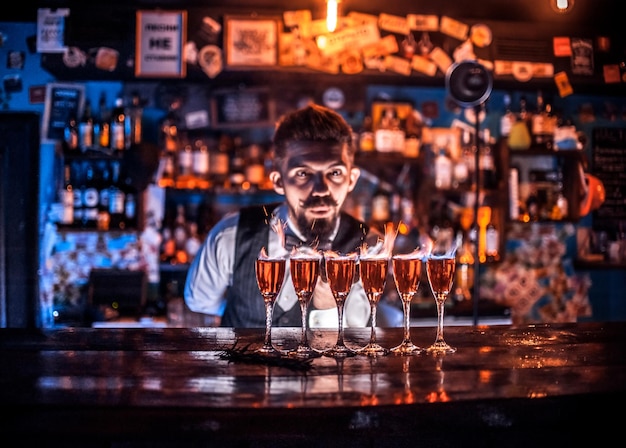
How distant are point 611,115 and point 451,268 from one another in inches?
158

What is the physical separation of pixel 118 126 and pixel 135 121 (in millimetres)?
147

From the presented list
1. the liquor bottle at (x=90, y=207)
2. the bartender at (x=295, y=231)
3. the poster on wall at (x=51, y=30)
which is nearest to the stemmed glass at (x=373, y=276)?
the bartender at (x=295, y=231)

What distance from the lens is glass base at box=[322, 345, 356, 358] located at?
155 cm

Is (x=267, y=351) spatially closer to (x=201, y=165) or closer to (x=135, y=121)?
(x=201, y=165)

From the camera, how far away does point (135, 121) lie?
423cm

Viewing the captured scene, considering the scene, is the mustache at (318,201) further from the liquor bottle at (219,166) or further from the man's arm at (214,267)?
the liquor bottle at (219,166)

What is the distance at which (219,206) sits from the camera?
14.4 ft

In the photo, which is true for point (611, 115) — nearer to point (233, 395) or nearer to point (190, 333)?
point (190, 333)

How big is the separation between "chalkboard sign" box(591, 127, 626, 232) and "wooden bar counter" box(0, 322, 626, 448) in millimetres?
3579

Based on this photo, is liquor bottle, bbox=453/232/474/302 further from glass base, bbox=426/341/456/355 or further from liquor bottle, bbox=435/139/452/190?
glass base, bbox=426/341/456/355

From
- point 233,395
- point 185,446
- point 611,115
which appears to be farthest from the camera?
point 611,115

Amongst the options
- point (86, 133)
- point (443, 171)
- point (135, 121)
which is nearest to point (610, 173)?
point (443, 171)

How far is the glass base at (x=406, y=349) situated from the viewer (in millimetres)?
1592

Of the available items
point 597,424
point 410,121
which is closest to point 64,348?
point 597,424
